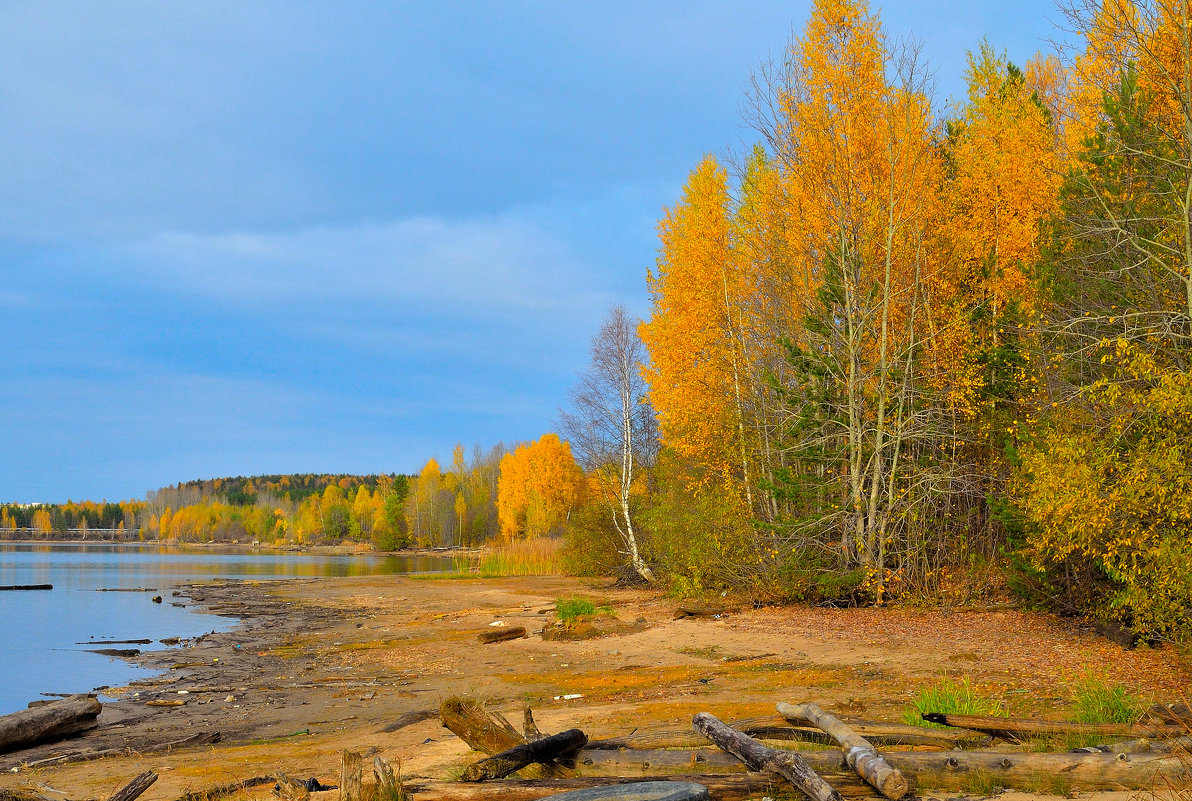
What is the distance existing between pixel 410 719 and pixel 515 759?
5.63 m

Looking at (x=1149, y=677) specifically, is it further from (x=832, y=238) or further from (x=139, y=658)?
(x=139, y=658)

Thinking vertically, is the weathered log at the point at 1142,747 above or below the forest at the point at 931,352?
below

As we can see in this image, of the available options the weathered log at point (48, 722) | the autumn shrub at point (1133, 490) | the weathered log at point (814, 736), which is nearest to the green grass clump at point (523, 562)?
the weathered log at point (48, 722)

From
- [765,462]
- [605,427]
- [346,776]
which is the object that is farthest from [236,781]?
[605,427]

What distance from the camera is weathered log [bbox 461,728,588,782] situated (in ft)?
20.2

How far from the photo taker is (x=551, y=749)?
636 centimetres

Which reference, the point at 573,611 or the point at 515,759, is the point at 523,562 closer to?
the point at 573,611

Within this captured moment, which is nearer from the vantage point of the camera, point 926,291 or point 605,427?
point 926,291

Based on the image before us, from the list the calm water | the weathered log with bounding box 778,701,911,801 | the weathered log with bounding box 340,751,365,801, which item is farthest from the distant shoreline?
the weathered log with bounding box 340,751,365,801

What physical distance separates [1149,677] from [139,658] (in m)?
21.0

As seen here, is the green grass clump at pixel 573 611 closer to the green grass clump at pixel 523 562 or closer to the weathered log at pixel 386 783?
the weathered log at pixel 386 783

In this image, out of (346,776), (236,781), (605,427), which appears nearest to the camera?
(346,776)

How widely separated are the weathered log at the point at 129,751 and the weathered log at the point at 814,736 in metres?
6.90

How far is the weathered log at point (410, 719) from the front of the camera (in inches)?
426
